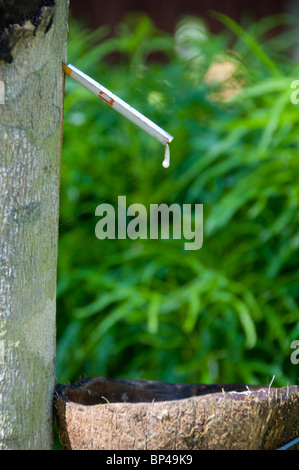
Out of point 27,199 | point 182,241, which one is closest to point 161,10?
point 182,241

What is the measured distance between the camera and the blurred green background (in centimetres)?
124

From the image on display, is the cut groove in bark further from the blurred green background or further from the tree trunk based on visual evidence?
the blurred green background

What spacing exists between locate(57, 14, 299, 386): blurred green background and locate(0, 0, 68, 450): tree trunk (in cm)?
61

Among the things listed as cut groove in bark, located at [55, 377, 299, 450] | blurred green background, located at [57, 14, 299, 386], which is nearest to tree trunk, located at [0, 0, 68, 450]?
cut groove in bark, located at [55, 377, 299, 450]

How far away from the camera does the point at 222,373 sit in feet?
4.18

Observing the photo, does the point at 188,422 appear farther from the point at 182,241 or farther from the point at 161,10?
the point at 161,10

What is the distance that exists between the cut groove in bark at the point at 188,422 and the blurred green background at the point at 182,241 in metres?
0.59

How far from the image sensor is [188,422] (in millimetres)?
501

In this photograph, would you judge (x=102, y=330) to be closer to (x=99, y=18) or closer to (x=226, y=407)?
(x=226, y=407)

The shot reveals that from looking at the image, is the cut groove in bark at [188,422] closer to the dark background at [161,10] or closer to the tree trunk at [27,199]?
the tree trunk at [27,199]

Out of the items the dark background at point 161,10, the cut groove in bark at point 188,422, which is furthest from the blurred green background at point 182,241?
the dark background at point 161,10

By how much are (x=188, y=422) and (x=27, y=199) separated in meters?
0.25

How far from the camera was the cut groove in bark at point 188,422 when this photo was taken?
1.65 feet

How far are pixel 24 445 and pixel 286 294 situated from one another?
84 centimetres
